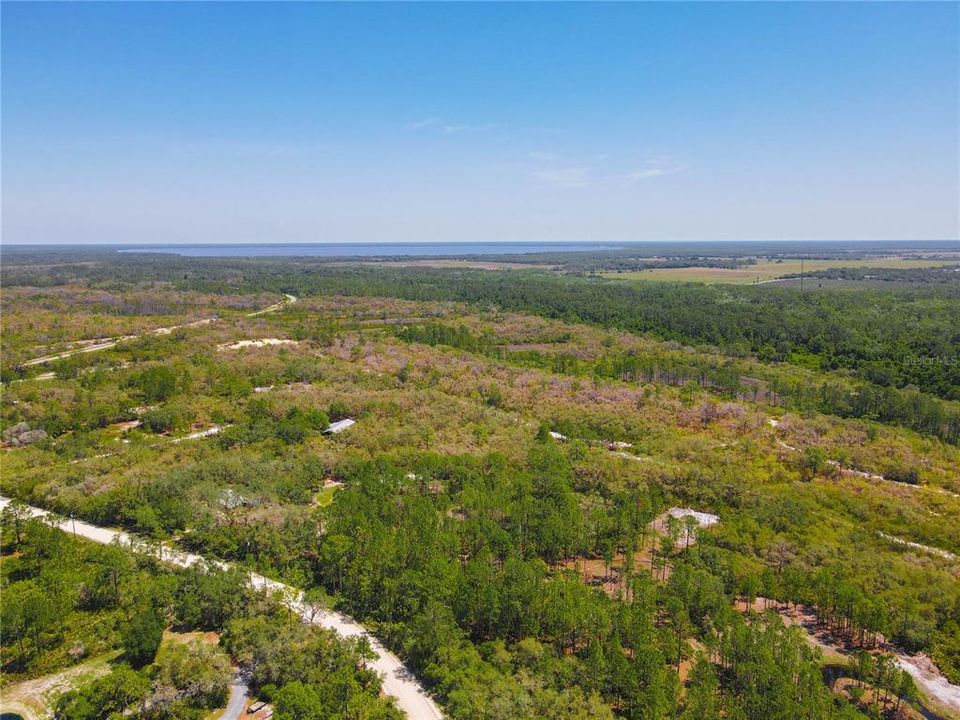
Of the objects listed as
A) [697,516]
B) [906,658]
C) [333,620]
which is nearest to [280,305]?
[697,516]

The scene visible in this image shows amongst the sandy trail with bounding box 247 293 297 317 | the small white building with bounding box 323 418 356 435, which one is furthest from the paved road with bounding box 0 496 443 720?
the sandy trail with bounding box 247 293 297 317

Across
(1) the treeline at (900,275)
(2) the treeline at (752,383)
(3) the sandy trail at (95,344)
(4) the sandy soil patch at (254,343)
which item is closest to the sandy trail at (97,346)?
(3) the sandy trail at (95,344)

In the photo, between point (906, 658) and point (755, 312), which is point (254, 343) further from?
point (755, 312)

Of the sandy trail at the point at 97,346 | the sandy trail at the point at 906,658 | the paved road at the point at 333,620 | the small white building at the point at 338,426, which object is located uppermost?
the sandy trail at the point at 97,346

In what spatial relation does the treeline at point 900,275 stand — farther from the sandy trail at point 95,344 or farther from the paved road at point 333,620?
the sandy trail at point 95,344

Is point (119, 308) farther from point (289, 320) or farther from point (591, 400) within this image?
point (591, 400)

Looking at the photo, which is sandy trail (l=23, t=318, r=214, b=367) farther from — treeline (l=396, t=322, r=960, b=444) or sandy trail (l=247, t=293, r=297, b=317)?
treeline (l=396, t=322, r=960, b=444)

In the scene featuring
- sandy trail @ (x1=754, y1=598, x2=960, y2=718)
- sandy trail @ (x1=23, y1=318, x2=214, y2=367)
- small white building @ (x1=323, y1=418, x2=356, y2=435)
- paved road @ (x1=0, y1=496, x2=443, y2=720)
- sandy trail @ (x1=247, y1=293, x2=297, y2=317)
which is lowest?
sandy trail @ (x1=754, y1=598, x2=960, y2=718)
